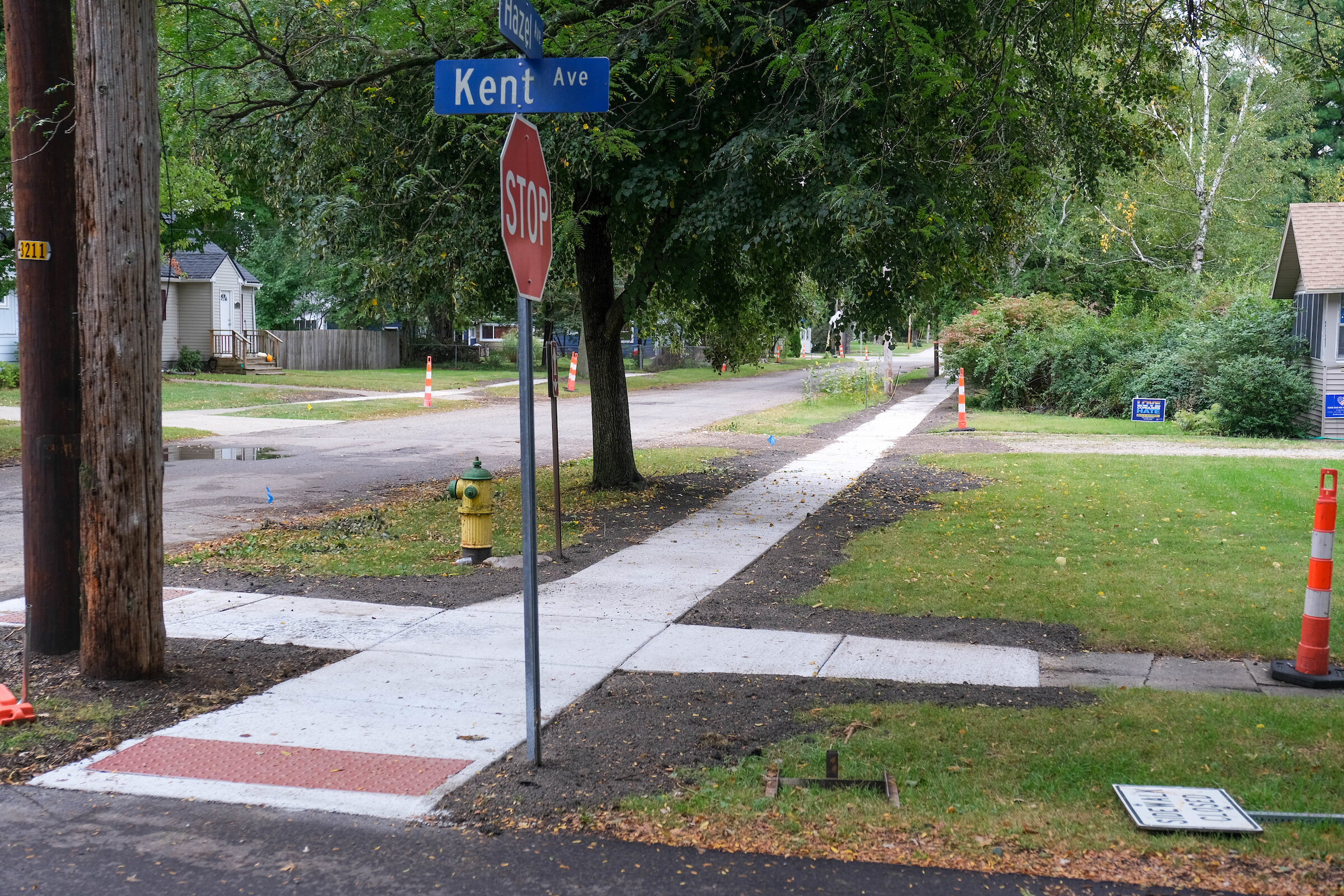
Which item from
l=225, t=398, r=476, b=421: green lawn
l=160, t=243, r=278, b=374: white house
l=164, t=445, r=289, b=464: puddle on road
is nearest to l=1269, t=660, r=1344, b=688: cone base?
l=164, t=445, r=289, b=464: puddle on road

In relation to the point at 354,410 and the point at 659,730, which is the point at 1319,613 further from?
the point at 354,410

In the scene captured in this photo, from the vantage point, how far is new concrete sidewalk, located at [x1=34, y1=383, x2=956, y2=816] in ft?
15.0

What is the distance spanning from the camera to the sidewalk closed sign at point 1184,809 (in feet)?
13.1

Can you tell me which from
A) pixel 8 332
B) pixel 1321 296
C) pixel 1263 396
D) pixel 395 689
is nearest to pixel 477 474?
pixel 395 689

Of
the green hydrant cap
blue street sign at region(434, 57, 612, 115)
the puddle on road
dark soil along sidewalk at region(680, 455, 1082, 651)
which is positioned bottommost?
dark soil along sidewalk at region(680, 455, 1082, 651)

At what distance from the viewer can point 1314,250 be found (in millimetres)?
20328

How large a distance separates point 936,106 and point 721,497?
17.5 ft

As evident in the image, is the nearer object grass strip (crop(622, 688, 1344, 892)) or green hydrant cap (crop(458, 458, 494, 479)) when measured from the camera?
grass strip (crop(622, 688, 1344, 892))

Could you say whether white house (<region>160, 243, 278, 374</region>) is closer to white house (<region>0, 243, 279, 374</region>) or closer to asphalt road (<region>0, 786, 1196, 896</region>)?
white house (<region>0, 243, 279, 374</region>)

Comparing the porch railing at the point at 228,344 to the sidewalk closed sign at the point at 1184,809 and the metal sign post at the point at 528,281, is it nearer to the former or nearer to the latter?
the metal sign post at the point at 528,281

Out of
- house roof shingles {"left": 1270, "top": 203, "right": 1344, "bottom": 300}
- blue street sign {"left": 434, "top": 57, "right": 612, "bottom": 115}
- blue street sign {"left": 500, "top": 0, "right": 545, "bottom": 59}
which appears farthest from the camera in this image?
house roof shingles {"left": 1270, "top": 203, "right": 1344, "bottom": 300}

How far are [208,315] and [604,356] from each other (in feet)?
107

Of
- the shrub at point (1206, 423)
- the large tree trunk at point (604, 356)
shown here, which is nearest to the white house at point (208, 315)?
the large tree trunk at point (604, 356)

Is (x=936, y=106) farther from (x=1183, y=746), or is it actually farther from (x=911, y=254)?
(x=1183, y=746)
